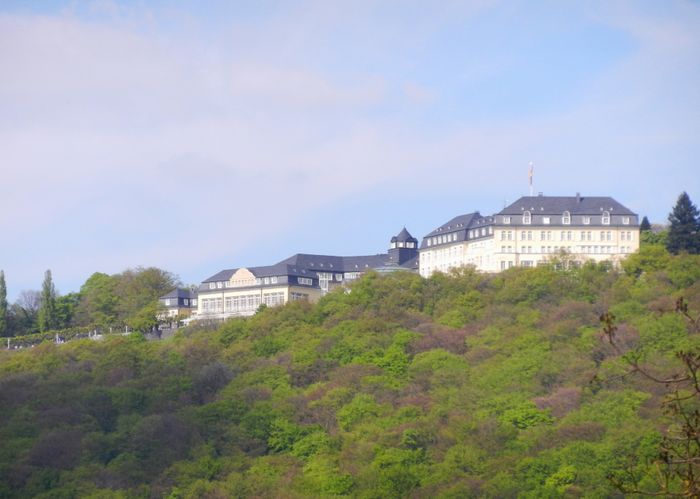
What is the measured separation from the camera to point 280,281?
114500mm

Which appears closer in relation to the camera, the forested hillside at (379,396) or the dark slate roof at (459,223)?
the forested hillside at (379,396)

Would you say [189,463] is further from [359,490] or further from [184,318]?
[184,318]

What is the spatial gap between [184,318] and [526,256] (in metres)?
28.7

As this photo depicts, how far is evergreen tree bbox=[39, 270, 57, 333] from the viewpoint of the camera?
116 meters

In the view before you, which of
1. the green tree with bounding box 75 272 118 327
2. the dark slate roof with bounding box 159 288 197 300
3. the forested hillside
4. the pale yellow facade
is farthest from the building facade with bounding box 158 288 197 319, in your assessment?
the pale yellow facade

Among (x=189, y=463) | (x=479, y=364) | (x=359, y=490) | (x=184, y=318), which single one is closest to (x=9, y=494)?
(x=189, y=463)

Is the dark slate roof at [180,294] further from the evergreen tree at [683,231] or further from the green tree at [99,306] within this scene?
the evergreen tree at [683,231]

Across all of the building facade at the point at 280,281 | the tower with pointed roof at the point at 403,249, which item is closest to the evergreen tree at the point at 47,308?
the building facade at the point at 280,281

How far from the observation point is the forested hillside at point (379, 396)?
6844 centimetres

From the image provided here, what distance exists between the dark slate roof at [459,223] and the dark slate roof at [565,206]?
4.13 meters

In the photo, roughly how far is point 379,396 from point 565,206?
2779cm

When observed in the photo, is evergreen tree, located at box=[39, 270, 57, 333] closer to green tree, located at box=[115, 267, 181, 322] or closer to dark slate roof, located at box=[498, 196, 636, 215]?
green tree, located at box=[115, 267, 181, 322]

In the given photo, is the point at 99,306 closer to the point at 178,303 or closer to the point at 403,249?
the point at 178,303

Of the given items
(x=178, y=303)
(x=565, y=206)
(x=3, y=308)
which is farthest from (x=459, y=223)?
(x=3, y=308)
